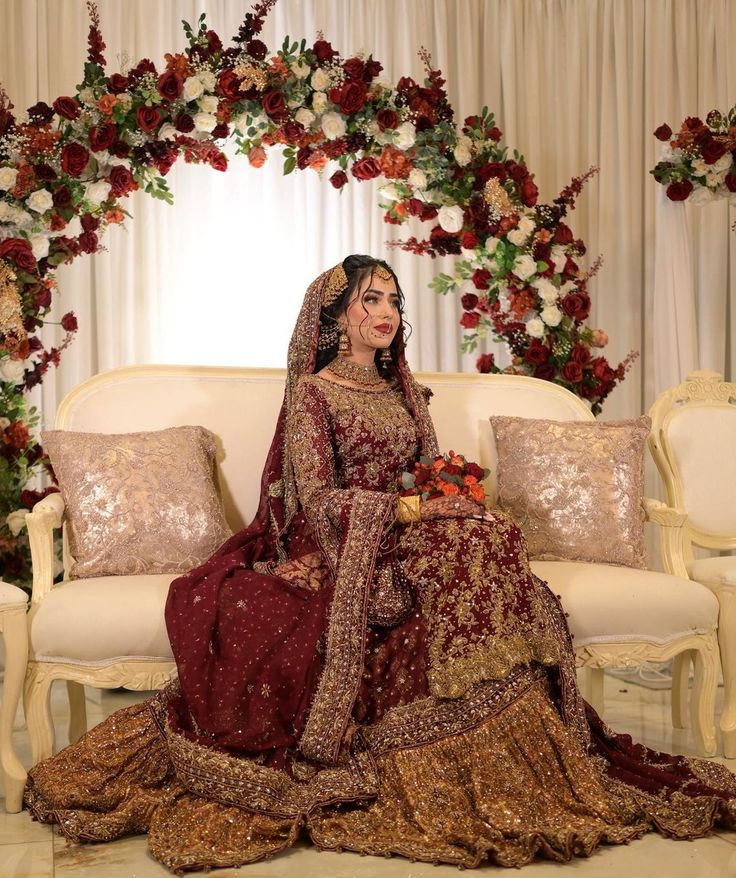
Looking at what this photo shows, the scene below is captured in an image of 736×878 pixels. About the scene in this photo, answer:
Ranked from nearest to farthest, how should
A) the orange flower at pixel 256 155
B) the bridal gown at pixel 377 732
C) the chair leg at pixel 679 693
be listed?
1. the bridal gown at pixel 377 732
2. the chair leg at pixel 679 693
3. the orange flower at pixel 256 155

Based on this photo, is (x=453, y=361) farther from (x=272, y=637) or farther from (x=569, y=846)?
(x=569, y=846)

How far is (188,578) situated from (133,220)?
2861mm

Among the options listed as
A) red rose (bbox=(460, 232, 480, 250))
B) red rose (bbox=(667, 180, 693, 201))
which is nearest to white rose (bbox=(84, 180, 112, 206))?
red rose (bbox=(460, 232, 480, 250))

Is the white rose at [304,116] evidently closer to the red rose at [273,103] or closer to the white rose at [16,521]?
the red rose at [273,103]

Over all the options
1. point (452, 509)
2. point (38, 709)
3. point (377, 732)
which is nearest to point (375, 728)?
point (377, 732)

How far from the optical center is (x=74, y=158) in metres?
4.10

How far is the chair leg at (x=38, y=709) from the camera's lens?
3275 mm

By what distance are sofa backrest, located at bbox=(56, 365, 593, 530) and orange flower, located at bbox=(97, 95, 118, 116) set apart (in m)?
0.97

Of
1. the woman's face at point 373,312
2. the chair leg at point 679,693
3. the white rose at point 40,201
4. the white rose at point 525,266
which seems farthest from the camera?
the white rose at point 525,266

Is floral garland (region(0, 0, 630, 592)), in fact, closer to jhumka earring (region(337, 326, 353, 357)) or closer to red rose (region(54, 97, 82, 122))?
red rose (region(54, 97, 82, 122))

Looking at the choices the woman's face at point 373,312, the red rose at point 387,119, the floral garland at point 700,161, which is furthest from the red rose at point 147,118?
the floral garland at point 700,161

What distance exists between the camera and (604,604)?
344 cm

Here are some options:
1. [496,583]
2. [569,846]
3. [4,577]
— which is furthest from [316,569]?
[4,577]

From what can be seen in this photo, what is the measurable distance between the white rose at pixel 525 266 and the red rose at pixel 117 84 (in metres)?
1.70
